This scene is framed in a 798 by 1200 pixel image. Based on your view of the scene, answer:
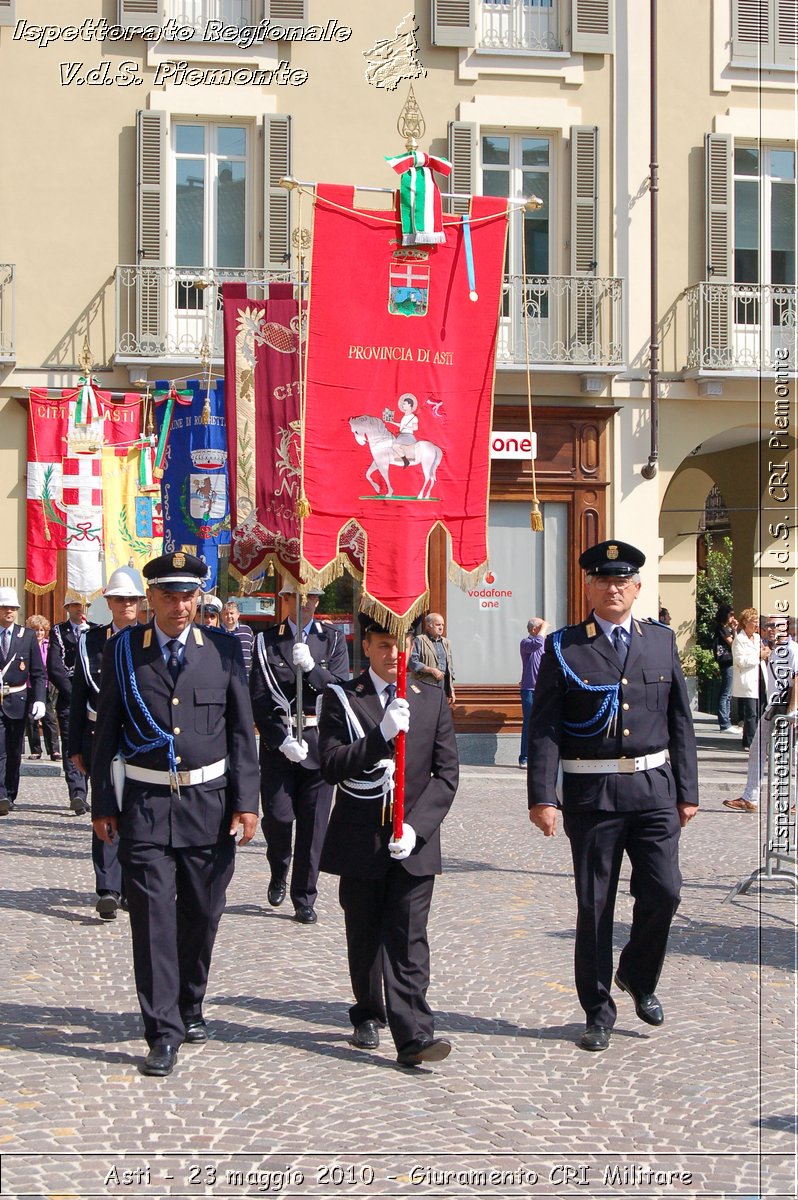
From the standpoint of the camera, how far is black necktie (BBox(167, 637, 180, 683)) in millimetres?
6672

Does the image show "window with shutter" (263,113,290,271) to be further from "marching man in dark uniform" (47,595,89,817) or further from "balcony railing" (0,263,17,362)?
"marching man in dark uniform" (47,595,89,817)

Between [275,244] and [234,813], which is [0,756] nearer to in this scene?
[234,813]

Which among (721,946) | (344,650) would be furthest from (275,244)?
(721,946)

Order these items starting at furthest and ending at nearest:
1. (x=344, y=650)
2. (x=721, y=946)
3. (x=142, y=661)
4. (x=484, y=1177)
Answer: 1. (x=344, y=650)
2. (x=721, y=946)
3. (x=142, y=661)
4. (x=484, y=1177)

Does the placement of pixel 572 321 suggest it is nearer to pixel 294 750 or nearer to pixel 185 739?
pixel 294 750

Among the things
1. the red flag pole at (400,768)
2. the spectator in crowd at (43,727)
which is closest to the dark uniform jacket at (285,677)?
the red flag pole at (400,768)

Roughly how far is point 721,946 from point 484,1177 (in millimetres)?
4046

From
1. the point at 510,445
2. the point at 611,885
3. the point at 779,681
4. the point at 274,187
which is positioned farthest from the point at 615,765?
the point at 274,187

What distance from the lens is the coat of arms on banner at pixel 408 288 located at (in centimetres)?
795

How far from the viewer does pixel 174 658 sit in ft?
22.0

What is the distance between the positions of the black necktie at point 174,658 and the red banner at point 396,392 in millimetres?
1101

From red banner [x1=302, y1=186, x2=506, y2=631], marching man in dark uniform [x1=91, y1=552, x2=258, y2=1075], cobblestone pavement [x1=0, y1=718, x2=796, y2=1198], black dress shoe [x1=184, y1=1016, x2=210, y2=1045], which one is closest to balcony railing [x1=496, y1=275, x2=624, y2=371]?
cobblestone pavement [x1=0, y1=718, x2=796, y2=1198]

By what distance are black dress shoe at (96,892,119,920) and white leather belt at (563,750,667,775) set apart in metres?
3.61

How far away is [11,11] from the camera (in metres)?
20.4
